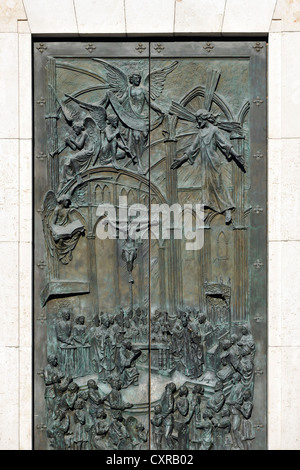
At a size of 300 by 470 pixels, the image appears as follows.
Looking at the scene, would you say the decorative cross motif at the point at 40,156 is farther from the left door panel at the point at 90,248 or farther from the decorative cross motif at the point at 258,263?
the decorative cross motif at the point at 258,263

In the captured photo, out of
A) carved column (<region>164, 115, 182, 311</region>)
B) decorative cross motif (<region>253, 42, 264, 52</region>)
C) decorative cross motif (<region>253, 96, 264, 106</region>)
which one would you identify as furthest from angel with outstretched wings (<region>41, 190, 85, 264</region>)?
decorative cross motif (<region>253, 42, 264, 52</region>)

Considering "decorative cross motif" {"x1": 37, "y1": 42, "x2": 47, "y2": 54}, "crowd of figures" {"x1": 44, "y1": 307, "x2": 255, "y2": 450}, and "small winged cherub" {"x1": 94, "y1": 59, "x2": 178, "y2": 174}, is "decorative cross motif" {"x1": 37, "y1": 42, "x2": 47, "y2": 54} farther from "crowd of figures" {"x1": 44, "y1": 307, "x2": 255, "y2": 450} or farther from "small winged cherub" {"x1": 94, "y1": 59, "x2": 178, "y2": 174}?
"crowd of figures" {"x1": 44, "y1": 307, "x2": 255, "y2": 450}

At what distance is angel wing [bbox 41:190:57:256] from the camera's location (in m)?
8.30

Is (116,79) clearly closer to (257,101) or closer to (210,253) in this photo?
(257,101)

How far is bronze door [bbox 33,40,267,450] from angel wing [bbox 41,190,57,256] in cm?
1

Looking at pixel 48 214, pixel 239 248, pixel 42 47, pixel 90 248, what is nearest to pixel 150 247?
pixel 90 248

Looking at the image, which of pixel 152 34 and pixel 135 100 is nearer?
pixel 152 34

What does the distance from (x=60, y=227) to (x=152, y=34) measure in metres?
2.48

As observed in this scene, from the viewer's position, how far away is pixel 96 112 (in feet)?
27.4

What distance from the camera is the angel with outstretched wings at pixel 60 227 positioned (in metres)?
8.28

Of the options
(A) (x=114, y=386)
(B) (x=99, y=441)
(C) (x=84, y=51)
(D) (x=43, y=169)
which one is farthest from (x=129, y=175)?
(B) (x=99, y=441)

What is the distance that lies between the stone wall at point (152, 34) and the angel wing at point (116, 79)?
375 millimetres

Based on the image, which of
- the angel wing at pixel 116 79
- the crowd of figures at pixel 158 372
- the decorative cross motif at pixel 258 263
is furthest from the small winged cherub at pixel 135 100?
the crowd of figures at pixel 158 372

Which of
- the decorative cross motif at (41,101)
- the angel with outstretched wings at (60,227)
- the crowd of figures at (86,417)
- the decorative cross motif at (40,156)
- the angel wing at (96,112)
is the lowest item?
the crowd of figures at (86,417)
